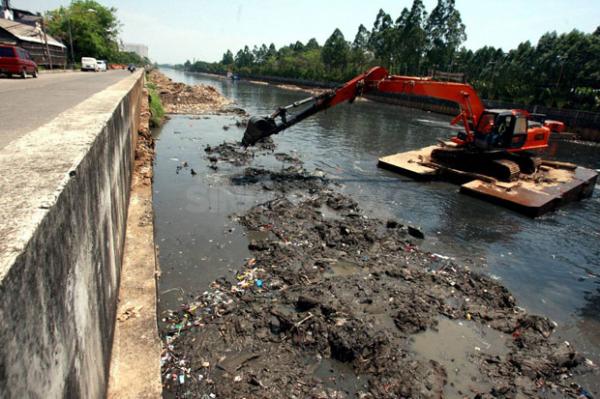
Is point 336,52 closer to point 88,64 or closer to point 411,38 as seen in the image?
point 411,38

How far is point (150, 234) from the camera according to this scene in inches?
252

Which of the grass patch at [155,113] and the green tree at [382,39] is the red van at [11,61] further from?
the green tree at [382,39]

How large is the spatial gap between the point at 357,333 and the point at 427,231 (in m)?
5.00

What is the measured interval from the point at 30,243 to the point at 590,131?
126 ft

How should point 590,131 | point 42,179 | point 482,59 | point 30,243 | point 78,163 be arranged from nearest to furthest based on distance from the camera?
point 30,243 < point 42,179 < point 78,163 < point 590,131 < point 482,59

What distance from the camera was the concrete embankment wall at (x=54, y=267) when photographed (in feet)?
4.56

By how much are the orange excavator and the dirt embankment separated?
6.12 meters

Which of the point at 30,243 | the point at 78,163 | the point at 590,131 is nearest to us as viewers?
the point at 30,243

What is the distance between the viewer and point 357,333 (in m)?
5.07

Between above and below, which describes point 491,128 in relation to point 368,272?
above

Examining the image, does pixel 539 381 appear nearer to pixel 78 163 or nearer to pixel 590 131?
pixel 78 163

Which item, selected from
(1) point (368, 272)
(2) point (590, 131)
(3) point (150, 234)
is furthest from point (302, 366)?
(2) point (590, 131)

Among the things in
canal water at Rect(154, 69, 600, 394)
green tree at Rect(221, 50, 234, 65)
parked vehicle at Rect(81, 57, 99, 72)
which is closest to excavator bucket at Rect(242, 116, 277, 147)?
canal water at Rect(154, 69, 600, 394)

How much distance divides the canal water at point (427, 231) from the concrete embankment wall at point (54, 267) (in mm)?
3012
